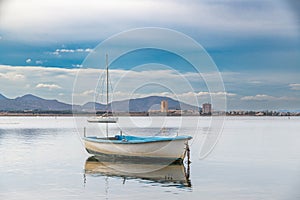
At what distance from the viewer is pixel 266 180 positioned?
1266 centimetres

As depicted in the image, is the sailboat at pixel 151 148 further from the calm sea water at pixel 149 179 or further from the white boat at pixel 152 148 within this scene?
the calm sea water at pixel 149 179

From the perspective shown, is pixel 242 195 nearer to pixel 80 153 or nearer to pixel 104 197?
pixel 104 197

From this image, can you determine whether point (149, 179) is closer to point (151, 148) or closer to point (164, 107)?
point (151, 148)

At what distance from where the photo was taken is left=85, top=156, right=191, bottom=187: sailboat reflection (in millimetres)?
12626

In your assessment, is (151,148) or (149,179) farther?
(151,148)

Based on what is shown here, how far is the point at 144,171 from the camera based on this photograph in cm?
1412

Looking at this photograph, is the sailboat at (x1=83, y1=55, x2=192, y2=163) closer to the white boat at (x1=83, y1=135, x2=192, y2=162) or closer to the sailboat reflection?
the white boat at (x1=83, y1=135, x2=192, y2=162)

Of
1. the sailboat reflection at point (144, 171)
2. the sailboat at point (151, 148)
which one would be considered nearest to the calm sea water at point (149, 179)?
the sailboat reflection at point (144, 171)

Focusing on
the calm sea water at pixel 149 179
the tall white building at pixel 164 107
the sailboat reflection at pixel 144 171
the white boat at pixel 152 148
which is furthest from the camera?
the tall white building at pixel 164 107

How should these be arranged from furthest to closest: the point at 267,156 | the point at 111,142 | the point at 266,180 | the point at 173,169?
the point at 267,156, the point at 111,142, the point at 173,169, the point at 266,180

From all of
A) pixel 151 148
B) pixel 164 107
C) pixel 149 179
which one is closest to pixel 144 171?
pixel 151 148

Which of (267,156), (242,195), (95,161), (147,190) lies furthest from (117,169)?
(267,156)

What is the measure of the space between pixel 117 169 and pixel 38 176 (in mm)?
2560

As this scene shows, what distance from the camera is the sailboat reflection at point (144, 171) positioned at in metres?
12.6
